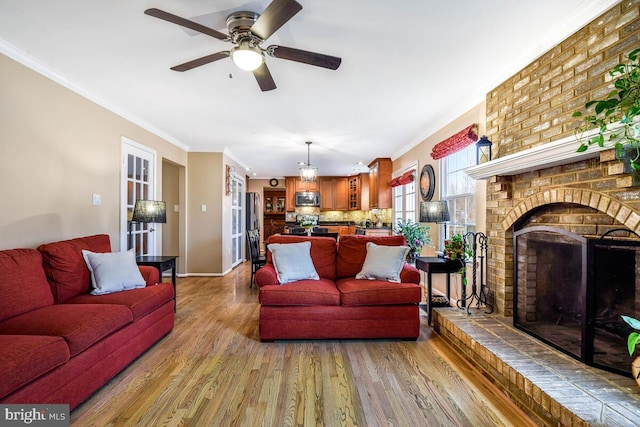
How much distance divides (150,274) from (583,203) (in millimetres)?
3665

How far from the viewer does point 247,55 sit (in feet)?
6.60

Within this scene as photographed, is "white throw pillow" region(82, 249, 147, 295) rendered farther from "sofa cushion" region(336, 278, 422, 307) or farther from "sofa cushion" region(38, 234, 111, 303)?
"sofa cushion" region(336, 278, 422, 307)

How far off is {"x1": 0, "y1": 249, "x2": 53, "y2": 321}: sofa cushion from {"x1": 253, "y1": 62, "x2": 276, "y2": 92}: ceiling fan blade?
86.6 inches

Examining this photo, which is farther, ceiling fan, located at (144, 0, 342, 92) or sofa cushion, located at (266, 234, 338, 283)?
sofa cushion, located at (266, 234, 338, 283)

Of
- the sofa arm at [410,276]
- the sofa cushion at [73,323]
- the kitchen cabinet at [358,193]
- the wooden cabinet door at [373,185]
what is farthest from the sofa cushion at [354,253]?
the kitchen cabinet at [358,193]

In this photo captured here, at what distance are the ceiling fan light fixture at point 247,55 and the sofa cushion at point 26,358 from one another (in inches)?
79.1

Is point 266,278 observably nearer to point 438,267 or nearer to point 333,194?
point 438,267

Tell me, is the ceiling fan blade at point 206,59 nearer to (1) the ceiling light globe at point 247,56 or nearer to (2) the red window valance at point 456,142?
(1) the ceiling light globe at point 247,56

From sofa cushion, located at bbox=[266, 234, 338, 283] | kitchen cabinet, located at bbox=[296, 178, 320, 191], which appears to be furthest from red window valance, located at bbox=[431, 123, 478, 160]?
kitchen cabinet, located at bbox=[296, 178, 320, 191]

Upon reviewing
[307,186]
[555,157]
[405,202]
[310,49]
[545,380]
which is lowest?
[545,380]

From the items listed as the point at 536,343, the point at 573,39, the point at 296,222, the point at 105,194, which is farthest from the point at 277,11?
the point at 296,222

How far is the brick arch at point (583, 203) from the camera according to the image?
1690 mm

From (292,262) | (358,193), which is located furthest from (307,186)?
(292,262)

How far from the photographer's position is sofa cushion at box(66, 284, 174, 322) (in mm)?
2451
